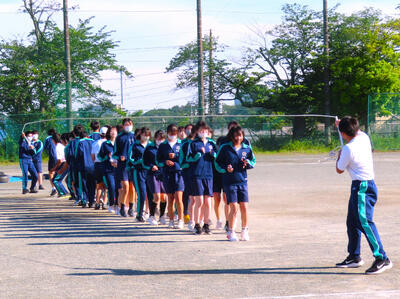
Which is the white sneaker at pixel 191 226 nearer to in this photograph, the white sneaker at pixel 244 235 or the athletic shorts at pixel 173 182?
the athletic shorts at pixel 173 182

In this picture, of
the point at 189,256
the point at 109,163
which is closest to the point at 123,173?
the point at 109,163

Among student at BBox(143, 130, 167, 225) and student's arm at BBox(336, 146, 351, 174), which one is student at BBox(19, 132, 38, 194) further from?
student's arm at BBox(336, 146, 351, 174)

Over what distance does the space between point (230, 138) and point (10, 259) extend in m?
3.65

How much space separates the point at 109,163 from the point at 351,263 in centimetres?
693

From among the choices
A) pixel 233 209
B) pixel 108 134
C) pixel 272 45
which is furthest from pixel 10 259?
pixel 272 45

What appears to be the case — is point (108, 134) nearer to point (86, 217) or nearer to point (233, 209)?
point (86, 217)

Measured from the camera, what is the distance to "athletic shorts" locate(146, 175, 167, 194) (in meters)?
11.3

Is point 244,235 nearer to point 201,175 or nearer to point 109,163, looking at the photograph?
point 201,175

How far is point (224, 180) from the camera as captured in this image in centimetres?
949

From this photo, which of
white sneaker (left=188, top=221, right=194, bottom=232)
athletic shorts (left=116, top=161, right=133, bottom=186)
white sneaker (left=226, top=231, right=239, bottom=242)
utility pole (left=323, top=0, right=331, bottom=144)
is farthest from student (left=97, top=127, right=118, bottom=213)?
utility pole (left=323, top=0, right=331, bottom=144)

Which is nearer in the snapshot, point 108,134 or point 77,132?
point 108,134

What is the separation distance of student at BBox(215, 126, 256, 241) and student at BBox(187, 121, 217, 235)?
2.11 ft

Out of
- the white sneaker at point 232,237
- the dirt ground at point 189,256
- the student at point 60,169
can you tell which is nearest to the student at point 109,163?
the dirt ground at point 189,256

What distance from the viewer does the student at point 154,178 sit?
11.3 meters
